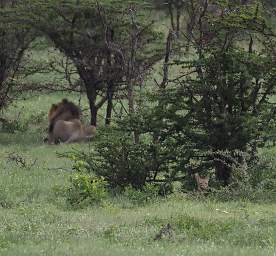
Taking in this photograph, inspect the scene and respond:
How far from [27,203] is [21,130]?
11796 mm

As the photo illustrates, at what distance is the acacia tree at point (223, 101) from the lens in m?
13.8

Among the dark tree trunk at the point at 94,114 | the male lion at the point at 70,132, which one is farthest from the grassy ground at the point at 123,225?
the dark tree trunk at the point at 94,114

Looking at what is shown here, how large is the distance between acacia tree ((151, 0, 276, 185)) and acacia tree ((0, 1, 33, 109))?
29.3ft

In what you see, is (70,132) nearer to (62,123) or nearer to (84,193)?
(62,123)

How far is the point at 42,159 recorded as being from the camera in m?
18.9

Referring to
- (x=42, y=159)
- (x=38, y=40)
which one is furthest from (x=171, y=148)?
(x=38, y=40)

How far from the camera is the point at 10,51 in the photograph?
23875 mm

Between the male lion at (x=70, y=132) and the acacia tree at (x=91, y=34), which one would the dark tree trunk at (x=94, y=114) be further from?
the male lion at (x=70, y=132)

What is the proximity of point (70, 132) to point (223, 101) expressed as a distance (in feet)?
28.7

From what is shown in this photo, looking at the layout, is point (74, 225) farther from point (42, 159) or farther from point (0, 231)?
point (42, 159)

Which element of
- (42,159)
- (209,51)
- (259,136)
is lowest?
(42,159)

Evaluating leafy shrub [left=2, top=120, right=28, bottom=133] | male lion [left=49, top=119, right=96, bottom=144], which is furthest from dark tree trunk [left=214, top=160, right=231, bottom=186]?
leafy shrub [left=2, top=120, right=28, bottom=133]

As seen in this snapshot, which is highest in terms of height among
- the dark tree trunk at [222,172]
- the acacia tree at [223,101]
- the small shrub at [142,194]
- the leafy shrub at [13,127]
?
the acacia tree at [223,101]

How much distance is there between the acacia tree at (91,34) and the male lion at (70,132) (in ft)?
2.41
